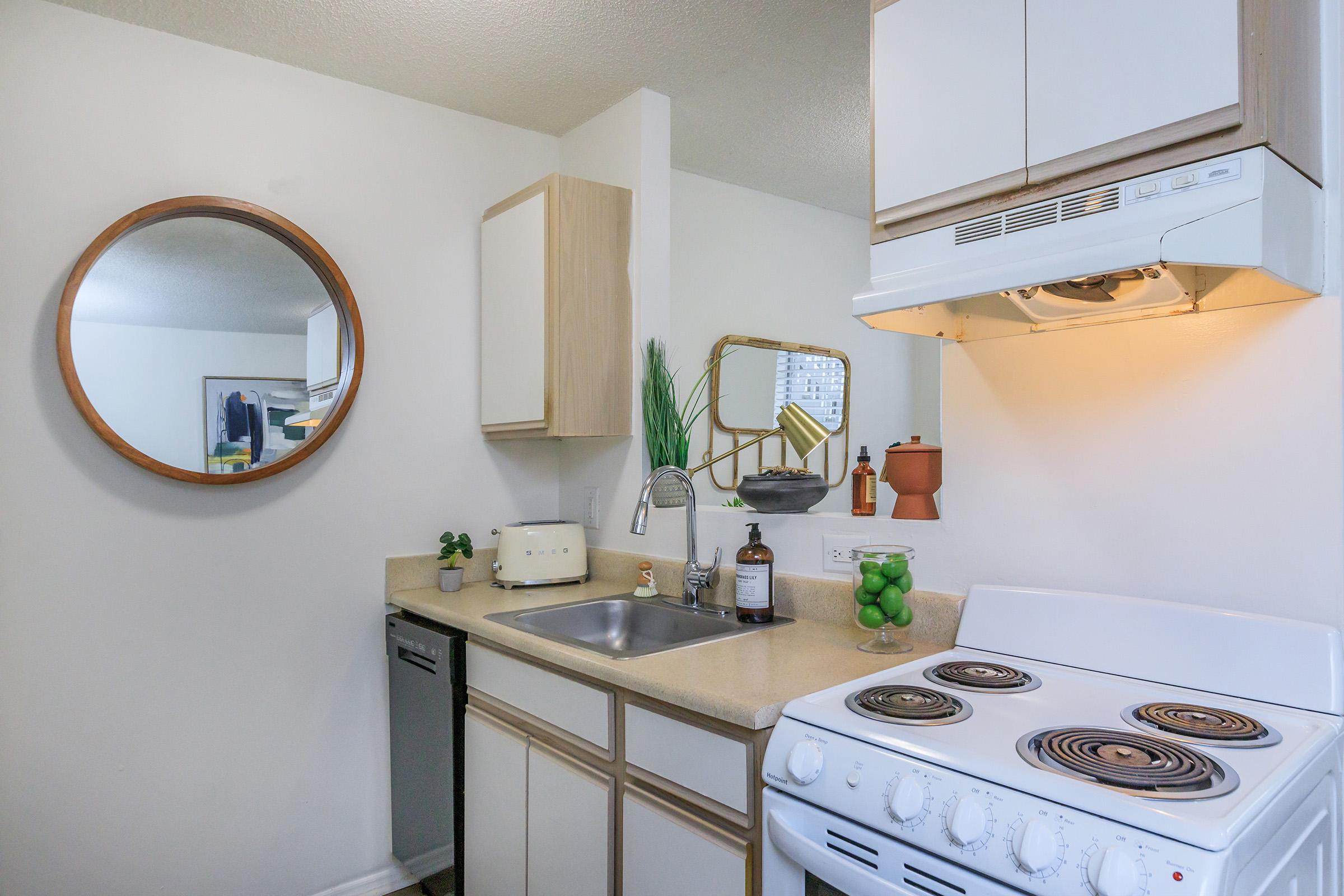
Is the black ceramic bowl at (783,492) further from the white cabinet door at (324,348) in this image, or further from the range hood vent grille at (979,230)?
the white cabinet door at (324,348)

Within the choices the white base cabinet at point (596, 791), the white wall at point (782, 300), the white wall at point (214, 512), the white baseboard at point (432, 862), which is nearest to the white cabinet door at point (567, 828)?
the white base cabinet at point (596, 791)

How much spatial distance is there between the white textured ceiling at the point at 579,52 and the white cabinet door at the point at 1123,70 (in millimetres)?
937

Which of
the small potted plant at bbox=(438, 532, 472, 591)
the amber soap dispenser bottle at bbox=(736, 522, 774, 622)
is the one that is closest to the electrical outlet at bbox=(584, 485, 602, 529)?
the small potted plant at bbox=(438, 532, 472, 591)

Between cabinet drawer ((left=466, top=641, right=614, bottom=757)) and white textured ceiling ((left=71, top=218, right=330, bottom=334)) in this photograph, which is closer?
cabinet drawer ((left=466, top=641, right=614, bottom=757))

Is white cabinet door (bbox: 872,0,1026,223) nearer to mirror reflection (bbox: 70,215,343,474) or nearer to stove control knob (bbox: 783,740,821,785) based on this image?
stove control knob (bbox: 783,740,821,785)

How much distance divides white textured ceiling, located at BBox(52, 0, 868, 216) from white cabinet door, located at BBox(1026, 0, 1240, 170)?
36.9 inches

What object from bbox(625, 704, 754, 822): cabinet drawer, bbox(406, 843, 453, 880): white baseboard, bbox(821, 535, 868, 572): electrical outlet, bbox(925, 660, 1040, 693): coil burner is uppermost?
bbox(821, 535, 868, 572): electrical outlet

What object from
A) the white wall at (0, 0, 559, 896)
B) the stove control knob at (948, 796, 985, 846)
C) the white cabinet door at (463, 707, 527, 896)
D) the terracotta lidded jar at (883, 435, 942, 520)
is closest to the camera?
the stove control knob at (948, 796, 985, 846)

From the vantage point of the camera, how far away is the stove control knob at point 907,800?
3.37 feet

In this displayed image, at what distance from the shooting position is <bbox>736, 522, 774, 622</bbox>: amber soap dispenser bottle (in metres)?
1.91

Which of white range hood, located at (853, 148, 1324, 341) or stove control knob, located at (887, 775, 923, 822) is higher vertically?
white range hood, located at (853, 148, 1324, 341)

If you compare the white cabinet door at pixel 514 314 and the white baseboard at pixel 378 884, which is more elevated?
the white cabinet door at pixel 514 314

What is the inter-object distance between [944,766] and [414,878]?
2.02 meters

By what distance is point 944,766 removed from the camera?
1.04 metres
